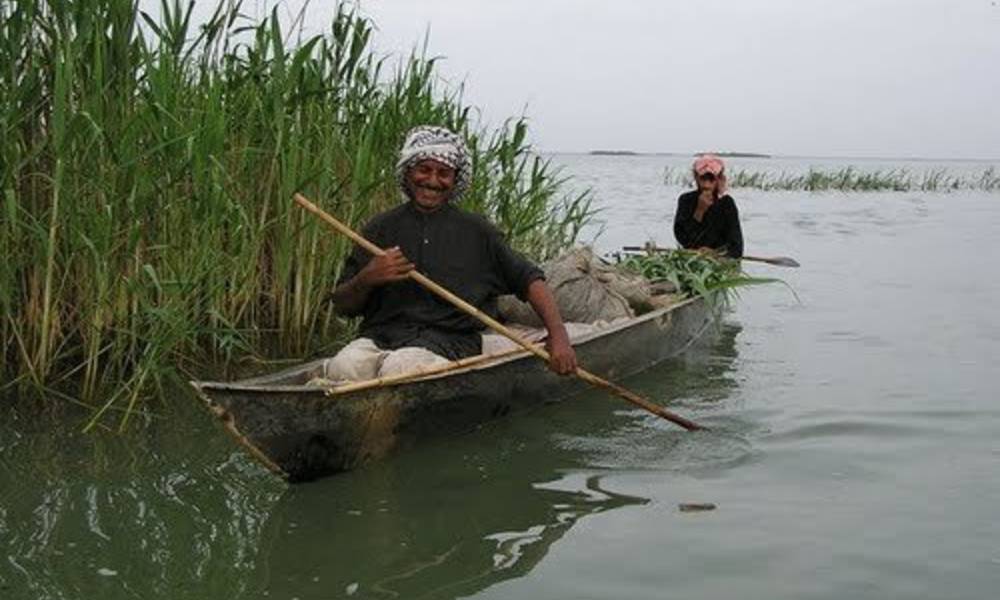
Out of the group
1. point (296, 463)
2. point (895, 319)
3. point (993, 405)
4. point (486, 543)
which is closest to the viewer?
point (486, 543)

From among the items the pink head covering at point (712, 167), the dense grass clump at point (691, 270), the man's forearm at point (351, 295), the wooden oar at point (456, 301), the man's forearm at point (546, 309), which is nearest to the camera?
the wooden oar at point (456, 301)

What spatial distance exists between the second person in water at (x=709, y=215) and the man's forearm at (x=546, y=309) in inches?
147

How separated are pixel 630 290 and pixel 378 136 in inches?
68.7

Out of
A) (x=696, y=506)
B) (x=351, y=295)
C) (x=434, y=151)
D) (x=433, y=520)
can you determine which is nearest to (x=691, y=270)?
(x=434, y=151)

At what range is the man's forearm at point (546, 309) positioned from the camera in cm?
405

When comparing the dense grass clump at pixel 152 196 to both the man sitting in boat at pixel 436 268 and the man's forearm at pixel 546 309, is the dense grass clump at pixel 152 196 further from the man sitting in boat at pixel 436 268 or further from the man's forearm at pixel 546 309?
the man's forearm at pixel 546 309

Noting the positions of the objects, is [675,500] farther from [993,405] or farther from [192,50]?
[192,50]

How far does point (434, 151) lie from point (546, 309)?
78cm

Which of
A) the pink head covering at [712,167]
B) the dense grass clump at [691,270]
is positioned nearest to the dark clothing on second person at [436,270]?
the dense grass clump at [691,270]

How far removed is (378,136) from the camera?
5.49 metres

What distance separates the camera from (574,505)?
11.4 feet

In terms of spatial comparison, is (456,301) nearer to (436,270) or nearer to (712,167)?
(436,270)

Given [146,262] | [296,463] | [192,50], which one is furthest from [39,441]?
[192,50]

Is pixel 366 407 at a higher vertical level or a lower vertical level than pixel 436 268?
lower
